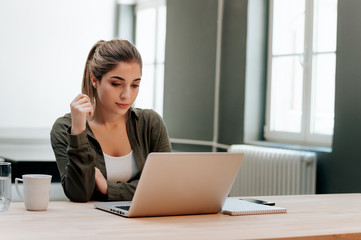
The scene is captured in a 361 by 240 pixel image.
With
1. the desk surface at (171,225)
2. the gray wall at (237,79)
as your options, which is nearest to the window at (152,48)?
the gray wall at (237,79)

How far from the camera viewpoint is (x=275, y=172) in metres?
4.28

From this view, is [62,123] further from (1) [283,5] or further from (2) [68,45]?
(2) [68,45]

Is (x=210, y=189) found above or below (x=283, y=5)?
below

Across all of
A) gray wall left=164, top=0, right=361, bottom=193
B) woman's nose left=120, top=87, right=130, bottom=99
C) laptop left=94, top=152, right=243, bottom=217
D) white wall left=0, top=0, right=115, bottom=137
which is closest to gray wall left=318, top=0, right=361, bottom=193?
gray wall left=164, top=0, right=361, bottom=193

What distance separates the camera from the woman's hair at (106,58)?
2475mm

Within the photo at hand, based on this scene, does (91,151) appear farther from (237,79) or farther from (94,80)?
(237,79)

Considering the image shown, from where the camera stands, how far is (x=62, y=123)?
7.92 ft

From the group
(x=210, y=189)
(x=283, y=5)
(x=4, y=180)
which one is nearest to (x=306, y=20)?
(x=283, y=5)

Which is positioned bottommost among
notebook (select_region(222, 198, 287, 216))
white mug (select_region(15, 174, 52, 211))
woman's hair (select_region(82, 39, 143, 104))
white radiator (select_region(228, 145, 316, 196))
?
white radiator (select_region(228, 145, 316, 196))

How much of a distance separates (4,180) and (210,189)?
65 centimetres

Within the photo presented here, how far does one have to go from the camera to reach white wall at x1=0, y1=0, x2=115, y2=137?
258 inches

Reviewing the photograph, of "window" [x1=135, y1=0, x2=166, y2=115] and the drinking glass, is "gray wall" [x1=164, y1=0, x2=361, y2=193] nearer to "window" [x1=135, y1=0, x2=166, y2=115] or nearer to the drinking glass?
"window" [x1=135, y1=0, x2=166, y2=115]

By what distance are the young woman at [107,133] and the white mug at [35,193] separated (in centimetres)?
26

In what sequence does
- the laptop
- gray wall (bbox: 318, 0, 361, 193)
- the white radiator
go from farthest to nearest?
the white radiator → gray wall (bbox: 318, 0, 361, 193) → the laptop
